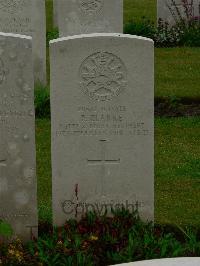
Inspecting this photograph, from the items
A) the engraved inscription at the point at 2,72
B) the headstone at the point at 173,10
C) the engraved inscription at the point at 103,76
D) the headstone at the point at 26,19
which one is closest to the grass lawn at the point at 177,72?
the headstone at the point at 173,10

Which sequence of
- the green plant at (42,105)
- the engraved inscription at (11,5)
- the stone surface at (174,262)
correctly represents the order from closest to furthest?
1. the stone surface at (174,262)
2. the green plant at (42,105)
3. the engraved inscription at (11,5)

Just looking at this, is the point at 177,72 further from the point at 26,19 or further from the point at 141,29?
the point at 141,29

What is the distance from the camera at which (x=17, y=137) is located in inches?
271

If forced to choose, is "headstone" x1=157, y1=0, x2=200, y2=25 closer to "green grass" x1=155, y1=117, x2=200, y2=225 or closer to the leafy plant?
"green grass" x1=155, y1=117, x2=200, y2=225

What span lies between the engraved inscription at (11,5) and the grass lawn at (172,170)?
6.49ft

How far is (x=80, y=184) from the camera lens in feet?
23.1

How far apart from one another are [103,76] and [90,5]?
615 cm

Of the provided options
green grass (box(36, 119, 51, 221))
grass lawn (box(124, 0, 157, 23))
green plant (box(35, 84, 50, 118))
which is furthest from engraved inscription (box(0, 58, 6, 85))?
grass lawn (box(124, 0, 157, 23))

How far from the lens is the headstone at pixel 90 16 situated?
12.8 meters

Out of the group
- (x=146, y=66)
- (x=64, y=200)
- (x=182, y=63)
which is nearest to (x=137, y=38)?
(x=146, y=66)

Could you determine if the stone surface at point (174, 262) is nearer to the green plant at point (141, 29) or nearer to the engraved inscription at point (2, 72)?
the engraved inscription at point (2, 72)

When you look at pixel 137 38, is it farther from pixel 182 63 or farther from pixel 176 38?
pixel 176 38

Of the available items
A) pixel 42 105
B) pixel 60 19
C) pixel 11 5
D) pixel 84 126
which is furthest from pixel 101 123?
pixel 60 19

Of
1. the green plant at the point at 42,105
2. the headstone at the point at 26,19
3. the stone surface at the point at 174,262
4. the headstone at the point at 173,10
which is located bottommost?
the stone surface at the point at 174,262
